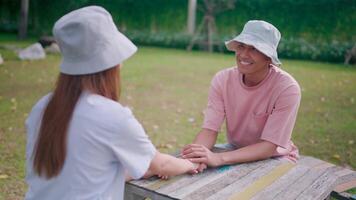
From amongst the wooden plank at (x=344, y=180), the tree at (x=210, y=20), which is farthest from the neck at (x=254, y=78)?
the tree at (x=210, y=20)

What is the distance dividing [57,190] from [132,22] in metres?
18.3

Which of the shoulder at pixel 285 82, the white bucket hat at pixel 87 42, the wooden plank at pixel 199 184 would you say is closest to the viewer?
the white bucket hat at pixel 87 42

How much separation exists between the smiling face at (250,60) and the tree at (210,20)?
13.9 meters

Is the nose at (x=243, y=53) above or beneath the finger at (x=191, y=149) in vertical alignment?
above

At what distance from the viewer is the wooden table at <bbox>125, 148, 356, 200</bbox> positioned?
6.53 ft

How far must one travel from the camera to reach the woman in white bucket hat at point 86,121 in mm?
1695

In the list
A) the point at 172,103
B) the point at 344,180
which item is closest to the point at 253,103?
the point at 344,180

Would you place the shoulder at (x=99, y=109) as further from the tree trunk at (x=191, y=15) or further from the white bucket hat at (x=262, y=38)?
the tree trunk at (x=191, y=15)

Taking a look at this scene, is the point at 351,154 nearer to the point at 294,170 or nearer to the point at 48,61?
the point at 294,170

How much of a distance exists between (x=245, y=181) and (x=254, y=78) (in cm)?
81

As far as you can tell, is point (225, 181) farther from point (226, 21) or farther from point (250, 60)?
point (226, 21)

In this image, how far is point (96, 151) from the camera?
172 cm

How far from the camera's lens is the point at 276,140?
2555 millimetres

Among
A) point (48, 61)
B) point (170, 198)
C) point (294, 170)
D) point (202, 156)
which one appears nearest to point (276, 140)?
point (294, 170)
